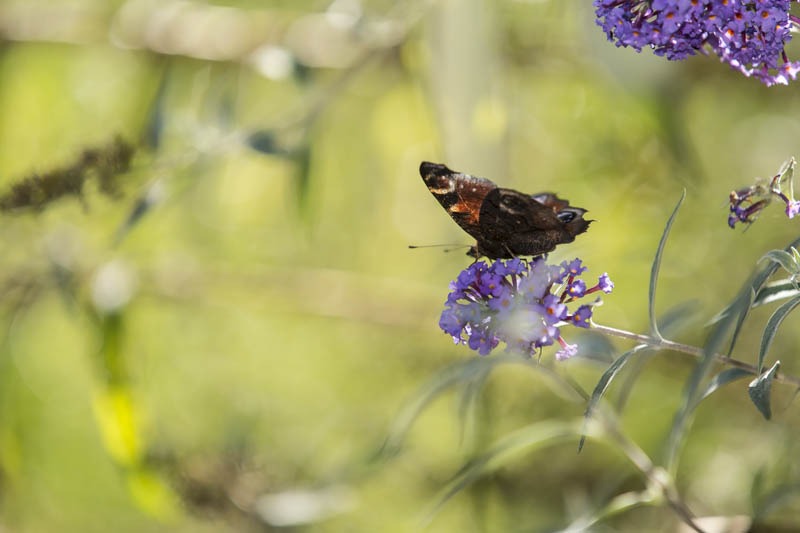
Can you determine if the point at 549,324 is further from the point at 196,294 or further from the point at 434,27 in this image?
the point at 196,294

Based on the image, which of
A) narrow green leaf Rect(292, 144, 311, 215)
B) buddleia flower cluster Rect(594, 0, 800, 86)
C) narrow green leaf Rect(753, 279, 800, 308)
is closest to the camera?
buddleia flower cluster Rect(594, 0, 800, 86)

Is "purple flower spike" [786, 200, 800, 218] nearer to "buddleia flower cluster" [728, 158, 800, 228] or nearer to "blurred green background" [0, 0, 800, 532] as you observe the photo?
"buddleia flower cluster" [728, 158, 800, 228]

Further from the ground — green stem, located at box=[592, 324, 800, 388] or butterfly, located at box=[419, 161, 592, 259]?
butterfly, located at box=[419, 161, 592, 259]

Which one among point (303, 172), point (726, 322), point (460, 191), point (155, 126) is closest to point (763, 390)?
point (726, 322)

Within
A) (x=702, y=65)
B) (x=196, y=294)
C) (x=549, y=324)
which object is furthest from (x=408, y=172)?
(x=549, y=324)

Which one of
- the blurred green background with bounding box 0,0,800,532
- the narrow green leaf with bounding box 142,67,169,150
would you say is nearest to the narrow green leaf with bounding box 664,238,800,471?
the blurred green background with bounding box 0,0,800,532

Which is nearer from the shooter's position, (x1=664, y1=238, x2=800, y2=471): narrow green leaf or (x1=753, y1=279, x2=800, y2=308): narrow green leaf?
(x1=664, y1=238, x2=800, y2=471): narrow green leaf

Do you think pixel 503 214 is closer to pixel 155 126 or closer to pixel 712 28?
pixel 712 28

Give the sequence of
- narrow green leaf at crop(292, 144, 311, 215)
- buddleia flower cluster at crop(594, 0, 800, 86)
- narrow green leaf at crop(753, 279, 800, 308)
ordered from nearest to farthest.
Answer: buddleia flower cluster at crop(594, 0, 800, 86)
narrow green leaf at crop(753, 279, 800, 308)
narrow green leaf at crop(292, 144, 311, 215)
